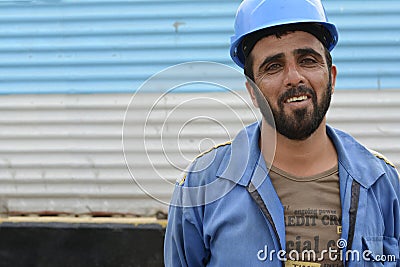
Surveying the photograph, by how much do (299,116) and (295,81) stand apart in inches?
4.9

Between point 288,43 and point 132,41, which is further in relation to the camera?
point 132,41

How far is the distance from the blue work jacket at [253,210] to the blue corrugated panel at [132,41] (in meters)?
2.19

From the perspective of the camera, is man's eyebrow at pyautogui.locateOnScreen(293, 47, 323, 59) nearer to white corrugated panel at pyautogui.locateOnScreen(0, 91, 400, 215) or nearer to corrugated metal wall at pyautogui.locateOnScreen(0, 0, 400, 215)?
corrugated metal wall at pyautogui.locateOnScreen(0, 0, 400, 215)

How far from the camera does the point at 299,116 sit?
2066 millimetres

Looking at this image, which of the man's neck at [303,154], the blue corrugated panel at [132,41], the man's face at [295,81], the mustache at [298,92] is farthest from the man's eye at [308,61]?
the blue corrugated panel at [132,41]

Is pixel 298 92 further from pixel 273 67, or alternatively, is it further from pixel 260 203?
pixel 260 203

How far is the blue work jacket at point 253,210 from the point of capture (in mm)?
2061

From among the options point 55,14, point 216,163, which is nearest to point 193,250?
point 216,163

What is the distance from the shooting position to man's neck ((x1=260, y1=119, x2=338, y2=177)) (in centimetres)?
219

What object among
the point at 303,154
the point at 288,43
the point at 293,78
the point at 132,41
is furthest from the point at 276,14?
the point at 132,41

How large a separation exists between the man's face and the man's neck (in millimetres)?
59

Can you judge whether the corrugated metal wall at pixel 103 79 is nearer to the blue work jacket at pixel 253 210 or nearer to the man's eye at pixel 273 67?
the blue work jacket at pixel 253 210

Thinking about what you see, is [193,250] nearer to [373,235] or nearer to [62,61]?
[373,235]

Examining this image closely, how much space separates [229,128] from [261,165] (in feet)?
0.91
